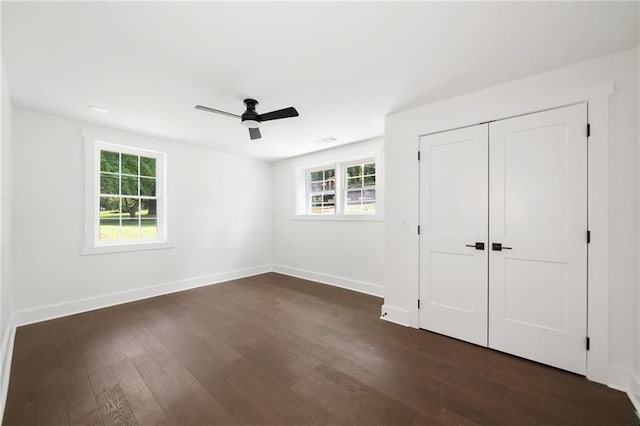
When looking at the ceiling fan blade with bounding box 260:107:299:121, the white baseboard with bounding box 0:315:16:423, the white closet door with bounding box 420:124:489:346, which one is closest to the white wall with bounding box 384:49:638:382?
the white closet door with bounding box 420:124:489:346

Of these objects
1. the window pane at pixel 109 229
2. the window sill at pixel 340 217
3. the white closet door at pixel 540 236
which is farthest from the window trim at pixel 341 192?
the window pane at pixel 109 229

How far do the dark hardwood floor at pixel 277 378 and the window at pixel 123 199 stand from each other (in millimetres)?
1176

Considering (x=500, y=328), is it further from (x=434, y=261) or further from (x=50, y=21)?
(x=50, y=21)

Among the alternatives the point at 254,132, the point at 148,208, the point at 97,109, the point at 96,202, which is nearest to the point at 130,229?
the point at 148,208

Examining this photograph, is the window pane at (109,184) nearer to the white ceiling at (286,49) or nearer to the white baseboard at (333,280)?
the white ceiling at (286,49)

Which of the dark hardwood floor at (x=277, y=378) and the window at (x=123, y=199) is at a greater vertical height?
the window at (x=123, y=199)

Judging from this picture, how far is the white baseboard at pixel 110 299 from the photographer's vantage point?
10.3ft

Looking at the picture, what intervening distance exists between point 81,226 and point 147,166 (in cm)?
128

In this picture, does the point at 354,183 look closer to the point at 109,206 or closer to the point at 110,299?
the point at 109,206

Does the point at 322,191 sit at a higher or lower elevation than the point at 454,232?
higher

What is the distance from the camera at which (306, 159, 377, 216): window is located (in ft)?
14.9

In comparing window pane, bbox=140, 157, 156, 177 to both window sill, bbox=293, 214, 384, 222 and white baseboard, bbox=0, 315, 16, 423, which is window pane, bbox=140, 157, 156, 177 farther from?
window sill, bbox=293, 214, 384, 222

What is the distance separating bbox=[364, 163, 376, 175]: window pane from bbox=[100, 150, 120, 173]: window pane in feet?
13.0

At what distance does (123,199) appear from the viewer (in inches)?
158
